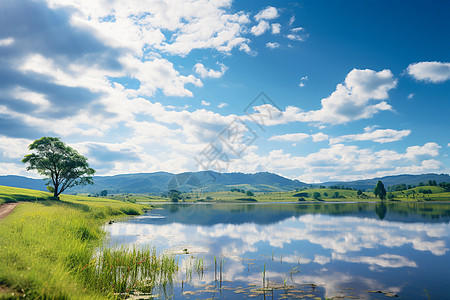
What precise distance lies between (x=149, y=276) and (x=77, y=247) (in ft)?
18.7

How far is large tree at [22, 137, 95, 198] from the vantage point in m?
71.4

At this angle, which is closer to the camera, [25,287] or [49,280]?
[25,287]

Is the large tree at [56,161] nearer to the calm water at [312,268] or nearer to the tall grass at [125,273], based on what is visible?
the calm water at [312,268]

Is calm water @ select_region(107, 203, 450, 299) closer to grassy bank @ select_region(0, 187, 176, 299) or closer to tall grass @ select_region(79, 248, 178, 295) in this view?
tall grass @ select_region(79, 248, 178, 295)

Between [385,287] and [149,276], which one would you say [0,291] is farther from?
[385,287]

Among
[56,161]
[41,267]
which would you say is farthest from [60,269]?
[56,161]

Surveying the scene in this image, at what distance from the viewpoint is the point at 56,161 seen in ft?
243

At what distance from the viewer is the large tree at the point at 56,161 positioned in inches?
2810

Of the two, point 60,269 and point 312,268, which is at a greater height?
point 60,269

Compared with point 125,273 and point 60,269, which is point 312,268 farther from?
point 60,269

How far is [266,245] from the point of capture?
35.9 metres

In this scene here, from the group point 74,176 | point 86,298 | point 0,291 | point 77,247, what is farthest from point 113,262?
point 74,176

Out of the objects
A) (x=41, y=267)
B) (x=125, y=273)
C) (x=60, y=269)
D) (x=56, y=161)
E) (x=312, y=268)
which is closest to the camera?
(x=41, y=267)

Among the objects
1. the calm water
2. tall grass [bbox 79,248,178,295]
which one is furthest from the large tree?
tall grass [bbox 79,248,178,295]
